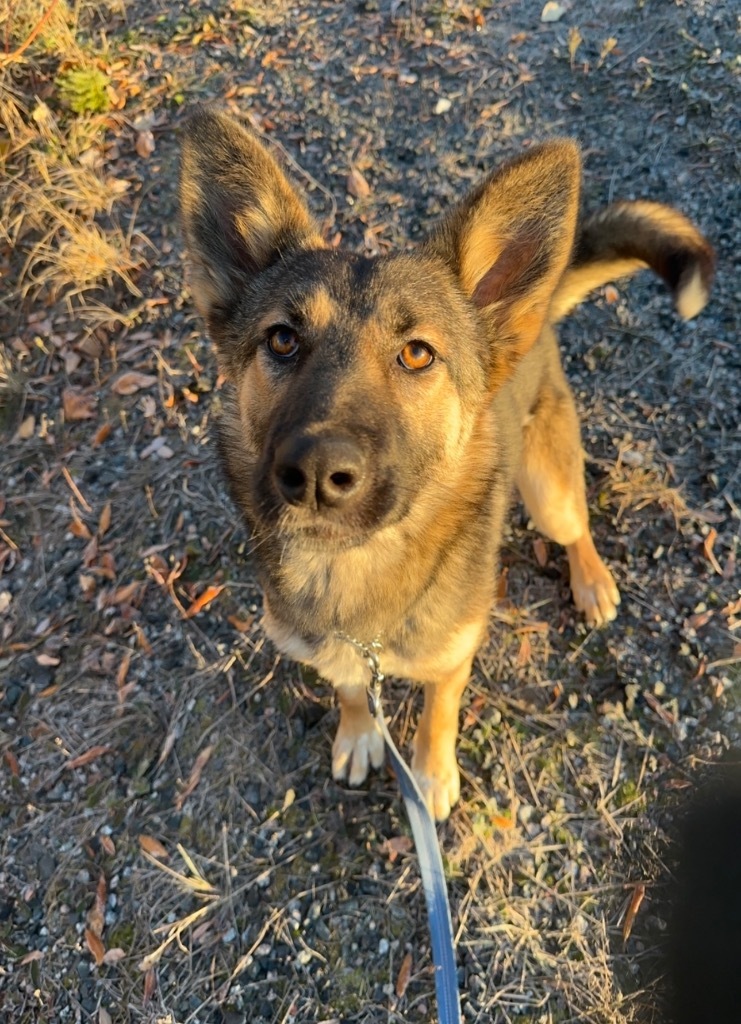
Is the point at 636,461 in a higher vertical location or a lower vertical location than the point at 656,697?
higher

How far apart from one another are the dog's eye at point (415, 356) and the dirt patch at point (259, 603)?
1.80 metres

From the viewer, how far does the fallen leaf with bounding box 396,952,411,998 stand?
2973mm

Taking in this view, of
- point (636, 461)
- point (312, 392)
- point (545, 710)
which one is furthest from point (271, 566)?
point (636, 461)

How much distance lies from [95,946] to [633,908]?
2465 millimetres

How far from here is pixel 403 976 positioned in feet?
9.82

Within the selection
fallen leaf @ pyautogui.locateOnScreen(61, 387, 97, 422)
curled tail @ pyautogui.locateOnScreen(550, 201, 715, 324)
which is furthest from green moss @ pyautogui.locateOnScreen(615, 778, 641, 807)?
fallen leaf @ pyautogui.locateOnScreen(61, 387, 97, 422)

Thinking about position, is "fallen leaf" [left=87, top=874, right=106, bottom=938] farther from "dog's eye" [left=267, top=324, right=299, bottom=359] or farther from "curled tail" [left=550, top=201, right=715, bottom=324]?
"curled tail" [left=550, top=201, right=715, bottom=324]

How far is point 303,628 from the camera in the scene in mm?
2777

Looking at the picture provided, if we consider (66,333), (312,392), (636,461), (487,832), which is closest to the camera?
(312,392)

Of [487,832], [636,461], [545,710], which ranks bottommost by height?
[487,832]

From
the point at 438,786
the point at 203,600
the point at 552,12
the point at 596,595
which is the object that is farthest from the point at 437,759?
the point at 552,12

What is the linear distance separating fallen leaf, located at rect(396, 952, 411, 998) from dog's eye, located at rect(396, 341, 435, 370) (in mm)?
2542

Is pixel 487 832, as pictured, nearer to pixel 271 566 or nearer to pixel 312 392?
pixel 271 566

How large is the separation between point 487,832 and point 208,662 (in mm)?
1675
